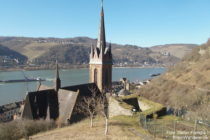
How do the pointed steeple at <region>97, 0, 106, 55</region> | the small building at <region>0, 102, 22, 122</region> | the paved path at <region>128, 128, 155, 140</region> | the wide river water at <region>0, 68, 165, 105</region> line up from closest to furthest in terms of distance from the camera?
the paved path at <region>128, 128, 155, 140</region>, the pointed steeple at <region>97, 0, 106, 55</region>, the small building at <region>0, 102, 22, 122</region>, the wide river water at <region>0, 68, 165, 105</region>

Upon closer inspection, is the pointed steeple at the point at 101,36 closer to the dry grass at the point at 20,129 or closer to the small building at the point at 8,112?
the dry grass at the point at 20,129

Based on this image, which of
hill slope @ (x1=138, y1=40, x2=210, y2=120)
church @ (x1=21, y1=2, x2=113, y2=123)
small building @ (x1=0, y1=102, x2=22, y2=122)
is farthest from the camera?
hill slope @ (x1=138, y1=40, x2=210, y2=120)

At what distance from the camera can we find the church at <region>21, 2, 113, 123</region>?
21.1 metres

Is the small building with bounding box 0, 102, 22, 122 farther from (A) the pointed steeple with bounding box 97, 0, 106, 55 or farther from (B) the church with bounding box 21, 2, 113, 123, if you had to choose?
(A) the pointed steeple with bounding box 97, 0, 106, 55

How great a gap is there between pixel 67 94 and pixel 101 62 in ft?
24.1

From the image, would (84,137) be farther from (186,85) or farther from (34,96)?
(186,85)

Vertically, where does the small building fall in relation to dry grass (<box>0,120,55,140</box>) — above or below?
below

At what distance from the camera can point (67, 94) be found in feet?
75.2

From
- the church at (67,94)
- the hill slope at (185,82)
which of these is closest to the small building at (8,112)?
the church at (67,94)

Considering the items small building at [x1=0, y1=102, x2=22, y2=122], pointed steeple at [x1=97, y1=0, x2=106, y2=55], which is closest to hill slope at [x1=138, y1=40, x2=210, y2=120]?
pointed steeple at [x1=97, y1=0, x2=106, y2=55]

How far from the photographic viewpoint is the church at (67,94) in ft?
69.4

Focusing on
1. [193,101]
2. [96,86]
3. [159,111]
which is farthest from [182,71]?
[159,111]

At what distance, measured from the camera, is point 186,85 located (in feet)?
182

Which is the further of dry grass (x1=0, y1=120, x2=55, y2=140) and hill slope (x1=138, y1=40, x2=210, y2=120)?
hill slope (x1=138, y1=40, x2=210, y2=120)
